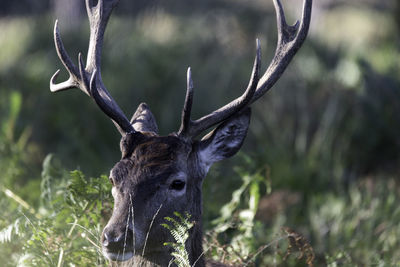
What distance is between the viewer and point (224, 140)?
14.2 feet

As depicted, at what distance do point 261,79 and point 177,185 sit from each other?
1141mm

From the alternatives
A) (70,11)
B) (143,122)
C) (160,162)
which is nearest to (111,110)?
(143,122)

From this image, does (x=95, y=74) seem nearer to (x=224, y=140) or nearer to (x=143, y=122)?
(x=143, y=122)

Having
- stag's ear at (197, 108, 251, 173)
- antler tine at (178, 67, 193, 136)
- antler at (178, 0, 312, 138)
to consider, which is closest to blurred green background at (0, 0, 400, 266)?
stag's ear at (197, 108, 251, 173)

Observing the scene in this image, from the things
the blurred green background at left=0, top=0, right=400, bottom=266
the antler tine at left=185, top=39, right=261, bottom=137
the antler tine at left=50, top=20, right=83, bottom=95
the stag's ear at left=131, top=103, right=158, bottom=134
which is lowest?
the blurred green background at left=0, top=0, right=400, bottom=266

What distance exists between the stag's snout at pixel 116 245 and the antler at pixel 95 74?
2.96 ft

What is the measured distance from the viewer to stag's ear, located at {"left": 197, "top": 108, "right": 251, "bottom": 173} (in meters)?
4.26

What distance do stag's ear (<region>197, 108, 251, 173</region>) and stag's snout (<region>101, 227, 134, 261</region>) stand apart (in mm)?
937

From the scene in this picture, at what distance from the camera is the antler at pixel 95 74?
4.09 metres

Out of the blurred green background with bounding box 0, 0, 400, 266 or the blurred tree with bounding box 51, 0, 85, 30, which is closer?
the blurred green background with bounding box 0, 0, 400, 266

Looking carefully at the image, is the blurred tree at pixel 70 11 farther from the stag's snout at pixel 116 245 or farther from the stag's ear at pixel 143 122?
the stag's snout at pixel 116 245

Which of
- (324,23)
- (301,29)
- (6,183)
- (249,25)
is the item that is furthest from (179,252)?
(324,23)

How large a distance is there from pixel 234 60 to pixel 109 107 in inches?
300

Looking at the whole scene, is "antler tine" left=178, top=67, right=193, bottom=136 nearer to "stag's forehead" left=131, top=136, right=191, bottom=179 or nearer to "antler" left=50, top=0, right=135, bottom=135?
"stag's forehead" left=131, top=136, right=191, bottom=179
